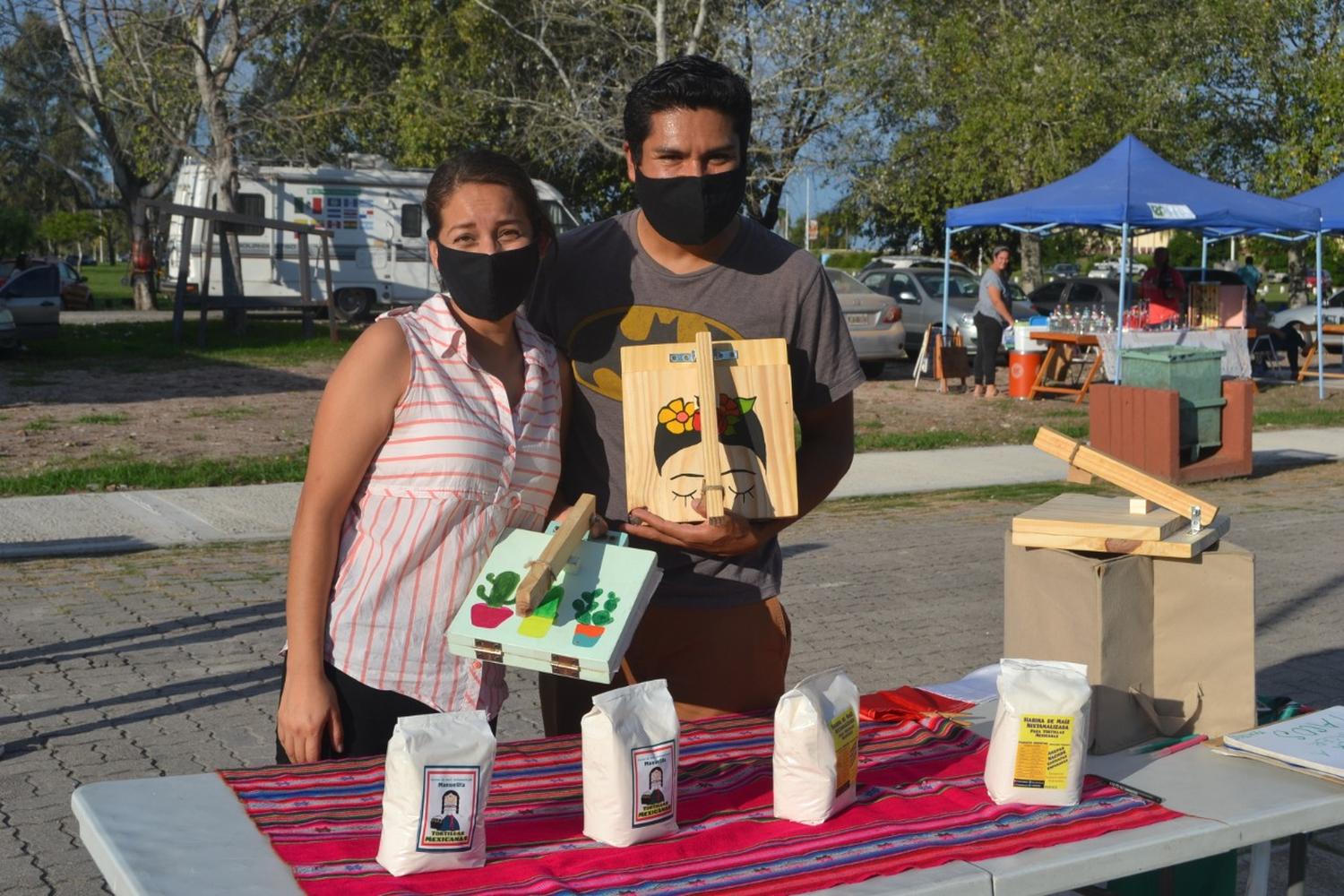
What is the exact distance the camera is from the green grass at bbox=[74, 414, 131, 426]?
14.0m

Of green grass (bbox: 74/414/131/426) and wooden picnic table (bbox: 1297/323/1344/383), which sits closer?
green grass (bbox: 74/414/131/426)

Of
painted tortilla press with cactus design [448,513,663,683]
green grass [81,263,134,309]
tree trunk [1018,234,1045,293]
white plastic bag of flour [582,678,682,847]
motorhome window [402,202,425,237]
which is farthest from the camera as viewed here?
green grass [81,263,134,309]

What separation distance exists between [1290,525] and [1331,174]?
69.5 feet

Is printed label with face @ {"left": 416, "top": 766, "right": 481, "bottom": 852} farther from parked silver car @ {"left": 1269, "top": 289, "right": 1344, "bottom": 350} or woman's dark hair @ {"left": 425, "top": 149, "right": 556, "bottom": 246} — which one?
parked silver car @ {"left": 1269, "top": 289, "right": 1344, "bottom": 350}

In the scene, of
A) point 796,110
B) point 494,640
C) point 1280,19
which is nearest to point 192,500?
point 494,640

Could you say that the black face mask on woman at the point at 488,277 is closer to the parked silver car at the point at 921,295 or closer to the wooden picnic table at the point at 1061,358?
the wooden picnic table at the point at 1061,358

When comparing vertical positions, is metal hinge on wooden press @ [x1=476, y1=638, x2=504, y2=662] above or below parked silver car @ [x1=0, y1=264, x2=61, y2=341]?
below

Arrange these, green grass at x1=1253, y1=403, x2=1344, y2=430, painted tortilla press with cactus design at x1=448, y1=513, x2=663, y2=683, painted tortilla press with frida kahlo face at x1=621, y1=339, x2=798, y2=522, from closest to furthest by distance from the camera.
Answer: painted tortilla press with cactus design at x1=448, y1=513, x2=663, y2=683 → painted tortilla press with frida kahlo face at x1=621, y1=339, x2=798, y2=522 → green grass at x1=1253, y1=403, x2=1344, y2=430

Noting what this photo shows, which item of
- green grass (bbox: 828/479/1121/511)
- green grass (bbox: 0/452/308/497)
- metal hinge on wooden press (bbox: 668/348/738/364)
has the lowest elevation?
green grass (bbox: 828/479/1121/511)

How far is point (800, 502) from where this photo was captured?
2715mm

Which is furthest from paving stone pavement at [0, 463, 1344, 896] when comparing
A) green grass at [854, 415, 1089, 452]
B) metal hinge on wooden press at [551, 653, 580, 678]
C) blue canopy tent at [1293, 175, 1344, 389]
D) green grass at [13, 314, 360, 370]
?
green grass at [13, 314, 360, 370]

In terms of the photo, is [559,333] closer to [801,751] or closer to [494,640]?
[494,640]

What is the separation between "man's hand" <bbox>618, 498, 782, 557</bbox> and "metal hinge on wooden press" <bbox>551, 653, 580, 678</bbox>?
41 centimetres

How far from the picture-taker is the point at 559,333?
2.83 meters
